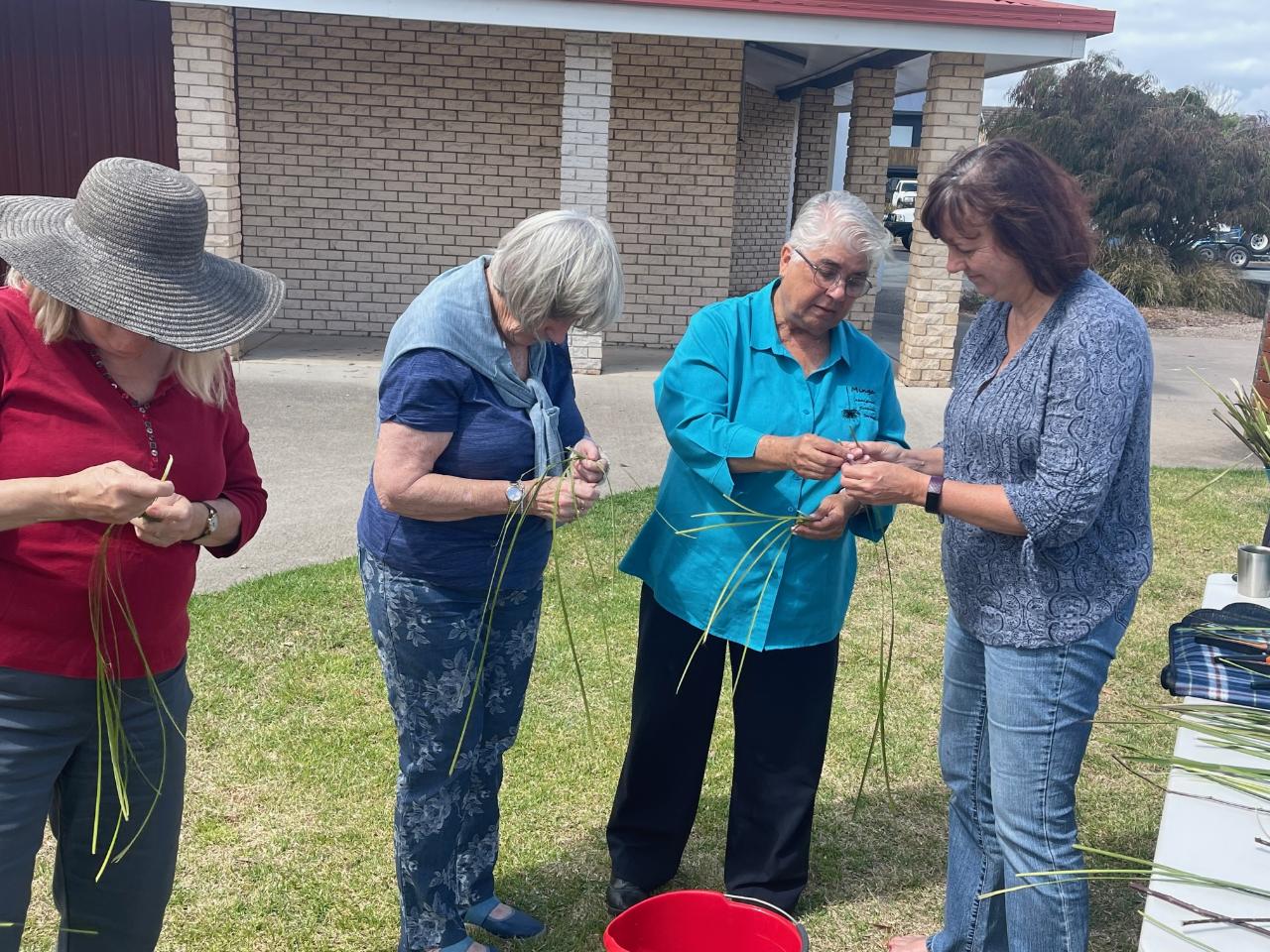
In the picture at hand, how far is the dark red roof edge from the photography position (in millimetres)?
8648

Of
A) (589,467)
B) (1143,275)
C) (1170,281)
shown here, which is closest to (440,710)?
(589,467)

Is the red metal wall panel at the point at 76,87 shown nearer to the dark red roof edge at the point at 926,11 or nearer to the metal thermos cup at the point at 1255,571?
the dark red roof edge at the point at 926,11

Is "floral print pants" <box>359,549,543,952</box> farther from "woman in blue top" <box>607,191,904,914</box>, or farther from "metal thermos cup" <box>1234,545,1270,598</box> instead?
"metal thermos cup" <box>1234,545,1270,598</box>

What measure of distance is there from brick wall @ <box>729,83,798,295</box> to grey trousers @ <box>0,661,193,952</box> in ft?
36.1

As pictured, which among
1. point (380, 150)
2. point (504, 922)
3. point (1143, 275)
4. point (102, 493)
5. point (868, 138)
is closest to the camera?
point (102, 493)

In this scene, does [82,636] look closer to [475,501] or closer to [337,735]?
[475,501]

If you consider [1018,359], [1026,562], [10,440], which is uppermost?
[1018,359]

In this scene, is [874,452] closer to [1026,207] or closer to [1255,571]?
[1026,207]

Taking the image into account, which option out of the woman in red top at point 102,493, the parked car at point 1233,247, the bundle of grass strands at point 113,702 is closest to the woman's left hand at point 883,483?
the woman in red top at point 102,493

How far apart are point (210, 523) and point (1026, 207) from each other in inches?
Answer: 64.1

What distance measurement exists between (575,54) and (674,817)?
726 centimetres

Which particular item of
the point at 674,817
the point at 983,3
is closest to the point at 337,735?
the point at 674,817

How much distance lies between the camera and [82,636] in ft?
6.47

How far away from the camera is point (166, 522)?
6.37ft
